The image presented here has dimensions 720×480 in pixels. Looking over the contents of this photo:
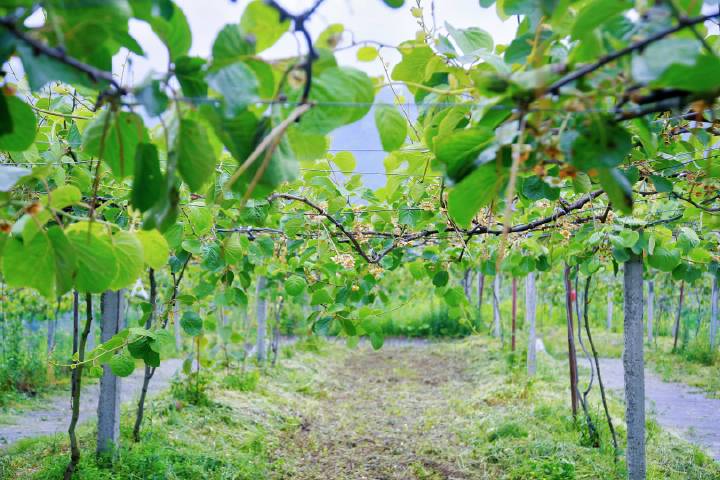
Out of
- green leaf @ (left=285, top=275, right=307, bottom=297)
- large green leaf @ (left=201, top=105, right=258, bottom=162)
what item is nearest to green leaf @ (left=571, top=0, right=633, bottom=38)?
large green leaf @ (left=201, top=105, right=258, bottom=162)

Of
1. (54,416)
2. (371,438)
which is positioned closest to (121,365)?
(371,438)

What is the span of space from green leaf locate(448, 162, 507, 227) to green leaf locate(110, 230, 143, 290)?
37cm

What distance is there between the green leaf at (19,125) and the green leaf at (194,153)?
0.17m

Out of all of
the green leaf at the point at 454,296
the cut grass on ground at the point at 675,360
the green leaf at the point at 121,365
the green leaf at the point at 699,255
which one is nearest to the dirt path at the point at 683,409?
the cut grass on ground at the point at 675,360

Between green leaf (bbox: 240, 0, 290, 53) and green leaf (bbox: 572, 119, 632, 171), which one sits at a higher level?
green leaf (bbox: 240, 0, 290, 53)

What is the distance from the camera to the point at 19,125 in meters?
0.56

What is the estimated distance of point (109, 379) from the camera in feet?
10.1

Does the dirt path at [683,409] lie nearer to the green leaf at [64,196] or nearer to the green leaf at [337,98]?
the green leaf at [337,98]

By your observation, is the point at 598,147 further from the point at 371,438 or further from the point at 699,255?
the point at 371,438

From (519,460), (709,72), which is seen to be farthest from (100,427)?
(709,72)

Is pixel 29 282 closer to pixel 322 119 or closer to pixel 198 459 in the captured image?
pixel 322 119

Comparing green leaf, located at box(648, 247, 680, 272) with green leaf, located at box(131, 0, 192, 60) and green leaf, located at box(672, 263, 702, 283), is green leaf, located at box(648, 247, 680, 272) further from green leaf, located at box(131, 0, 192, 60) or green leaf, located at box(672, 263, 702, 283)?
green leaf, located at box(131, 0, 192, 60)

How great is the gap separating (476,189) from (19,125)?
1.58 feet

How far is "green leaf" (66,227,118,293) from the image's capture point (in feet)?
1.91
